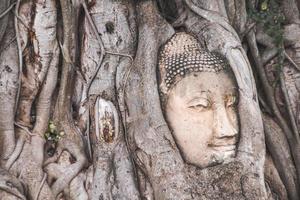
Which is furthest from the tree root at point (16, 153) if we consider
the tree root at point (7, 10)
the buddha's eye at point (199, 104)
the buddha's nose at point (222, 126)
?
the buddha's nose at point (222, 126)

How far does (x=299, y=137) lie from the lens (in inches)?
127

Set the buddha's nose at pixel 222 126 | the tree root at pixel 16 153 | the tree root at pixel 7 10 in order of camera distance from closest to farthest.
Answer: the buddha's nose at pixel 222 126 → the tree root at pixel 16 153 → the tree root at pixel 7 10

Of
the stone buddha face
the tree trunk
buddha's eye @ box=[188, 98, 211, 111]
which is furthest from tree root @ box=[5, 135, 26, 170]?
buddha's eye @ box=[188, 98, 211, 111]

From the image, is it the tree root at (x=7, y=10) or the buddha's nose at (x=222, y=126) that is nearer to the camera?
the buddha's nose at (x=222, y=126)

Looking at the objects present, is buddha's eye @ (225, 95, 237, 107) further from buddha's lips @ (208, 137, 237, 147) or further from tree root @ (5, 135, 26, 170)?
tree root @ (5, 135, 26, 170)

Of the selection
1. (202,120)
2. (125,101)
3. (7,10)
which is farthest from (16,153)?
(202,120)

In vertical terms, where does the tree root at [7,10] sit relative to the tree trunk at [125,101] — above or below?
above

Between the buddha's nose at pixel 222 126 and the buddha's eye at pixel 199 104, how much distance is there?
2.4 inches

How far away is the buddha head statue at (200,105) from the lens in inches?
107

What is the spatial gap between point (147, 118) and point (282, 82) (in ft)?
3.42

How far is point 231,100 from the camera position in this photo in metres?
2.82

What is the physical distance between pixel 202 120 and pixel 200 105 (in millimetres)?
80

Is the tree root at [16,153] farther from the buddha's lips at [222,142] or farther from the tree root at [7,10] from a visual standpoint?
the buddha's lips at [222,142]

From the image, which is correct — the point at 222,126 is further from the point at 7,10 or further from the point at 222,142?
the point at 7,10
